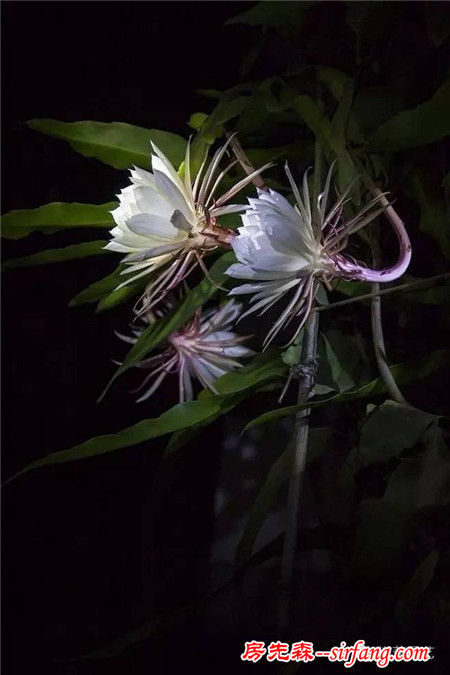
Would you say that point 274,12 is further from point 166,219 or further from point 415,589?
point 415,589

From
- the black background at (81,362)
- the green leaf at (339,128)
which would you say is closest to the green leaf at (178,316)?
the green leaf at (339,128)

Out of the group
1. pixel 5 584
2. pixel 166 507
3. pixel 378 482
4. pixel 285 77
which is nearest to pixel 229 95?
pixel 285 77

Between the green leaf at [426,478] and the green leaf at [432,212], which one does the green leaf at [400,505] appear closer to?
the green leaf at [426,478]

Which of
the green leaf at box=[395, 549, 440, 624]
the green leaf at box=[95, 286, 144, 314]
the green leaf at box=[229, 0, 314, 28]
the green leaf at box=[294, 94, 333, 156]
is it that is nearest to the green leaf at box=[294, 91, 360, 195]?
the green leaf at box=[294, 94, 333, 156]

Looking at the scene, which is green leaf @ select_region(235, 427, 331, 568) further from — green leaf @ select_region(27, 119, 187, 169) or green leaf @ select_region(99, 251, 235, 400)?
green leaf @ select_region(27, 119, 187, 169)

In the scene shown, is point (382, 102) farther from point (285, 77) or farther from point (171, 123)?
point (171, 123)
